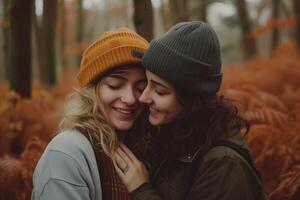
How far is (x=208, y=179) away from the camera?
8.02 ft

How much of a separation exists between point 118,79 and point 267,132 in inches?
101

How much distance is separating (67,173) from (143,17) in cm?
280

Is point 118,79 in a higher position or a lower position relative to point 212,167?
higher

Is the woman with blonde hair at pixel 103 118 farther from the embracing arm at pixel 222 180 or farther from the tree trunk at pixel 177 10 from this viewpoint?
the tree trunk at pixel 177 10

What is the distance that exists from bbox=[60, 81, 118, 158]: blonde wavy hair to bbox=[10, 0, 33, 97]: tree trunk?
11.8ft

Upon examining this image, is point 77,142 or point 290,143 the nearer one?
point 77,142

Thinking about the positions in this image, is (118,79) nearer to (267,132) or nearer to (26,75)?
(267,132)

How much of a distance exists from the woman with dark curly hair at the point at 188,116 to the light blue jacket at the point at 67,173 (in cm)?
27

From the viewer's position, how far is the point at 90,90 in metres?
3.17

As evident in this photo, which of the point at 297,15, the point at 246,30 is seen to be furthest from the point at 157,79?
the point at 246,30

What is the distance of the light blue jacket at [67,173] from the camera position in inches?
98.0

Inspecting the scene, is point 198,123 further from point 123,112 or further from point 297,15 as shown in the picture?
point 297,15

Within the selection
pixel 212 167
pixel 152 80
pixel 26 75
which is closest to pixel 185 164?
pixel 212 167

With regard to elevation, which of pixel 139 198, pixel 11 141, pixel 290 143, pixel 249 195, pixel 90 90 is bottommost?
pixel 11 141
